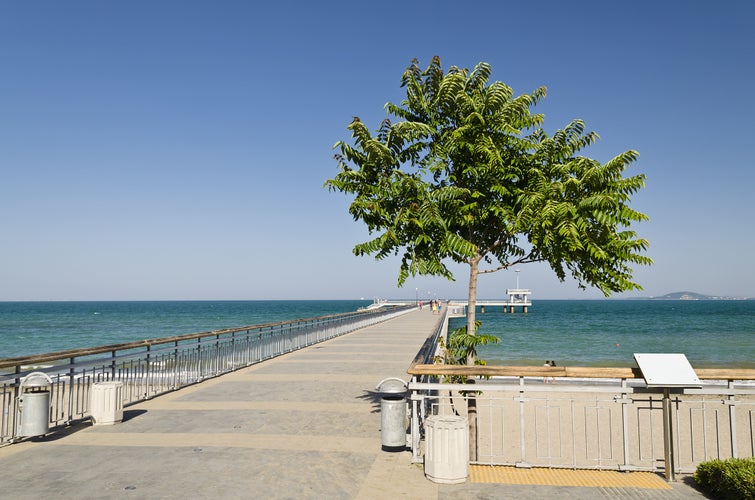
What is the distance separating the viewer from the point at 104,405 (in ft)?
31.0

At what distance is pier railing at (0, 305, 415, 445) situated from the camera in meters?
8.59

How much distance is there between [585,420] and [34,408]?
28.5 ft

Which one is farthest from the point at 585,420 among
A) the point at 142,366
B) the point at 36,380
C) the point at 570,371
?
the point at 142,366

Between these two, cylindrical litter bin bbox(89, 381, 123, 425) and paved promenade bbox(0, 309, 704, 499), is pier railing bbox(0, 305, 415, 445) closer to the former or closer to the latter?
cylindrical litter bin bbox(89, 381, 123, 425)

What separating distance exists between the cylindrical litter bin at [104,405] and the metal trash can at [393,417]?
5.30m

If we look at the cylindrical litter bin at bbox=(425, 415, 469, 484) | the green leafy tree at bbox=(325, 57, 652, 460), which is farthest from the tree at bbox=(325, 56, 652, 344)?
the cylindrical litter bin at bbox=(425, 415, 469, 484)

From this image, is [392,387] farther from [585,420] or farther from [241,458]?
[585,420]

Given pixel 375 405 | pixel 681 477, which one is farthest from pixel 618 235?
pixel 375 405

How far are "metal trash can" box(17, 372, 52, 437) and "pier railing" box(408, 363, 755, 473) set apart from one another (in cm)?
603

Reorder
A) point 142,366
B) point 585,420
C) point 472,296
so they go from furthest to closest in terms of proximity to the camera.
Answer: point 142,366, point 472,296, point 585,420

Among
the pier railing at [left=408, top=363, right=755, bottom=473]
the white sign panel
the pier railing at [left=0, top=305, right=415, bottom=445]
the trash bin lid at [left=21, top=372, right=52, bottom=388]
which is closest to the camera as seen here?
the white sign panel

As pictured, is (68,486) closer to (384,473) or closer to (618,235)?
(384,473)

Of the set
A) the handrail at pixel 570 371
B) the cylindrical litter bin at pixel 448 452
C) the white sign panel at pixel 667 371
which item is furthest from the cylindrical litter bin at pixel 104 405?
the white sign panel at pixel 667 371

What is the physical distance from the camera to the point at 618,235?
778 centimetres
